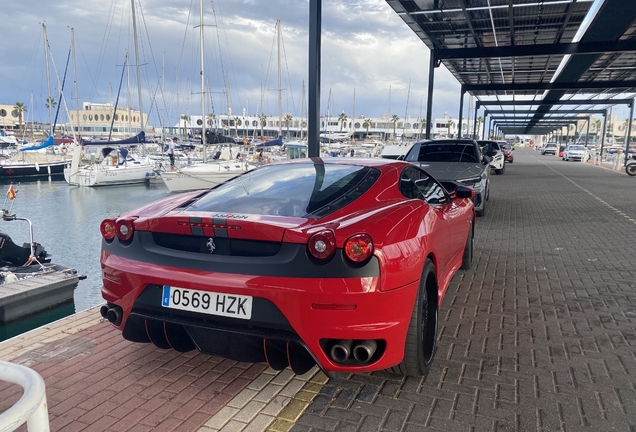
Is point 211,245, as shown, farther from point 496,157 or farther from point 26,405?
point 496,157

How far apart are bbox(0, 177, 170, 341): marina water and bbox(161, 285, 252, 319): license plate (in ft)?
15.0

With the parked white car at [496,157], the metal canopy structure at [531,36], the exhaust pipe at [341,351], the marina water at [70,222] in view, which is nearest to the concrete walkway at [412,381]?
the exhaust pipe at [341,351]

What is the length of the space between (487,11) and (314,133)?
8065mm

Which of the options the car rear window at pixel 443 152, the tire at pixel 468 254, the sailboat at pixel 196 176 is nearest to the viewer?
the tire at pixel 468 254

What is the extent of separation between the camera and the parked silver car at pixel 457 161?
891 cm

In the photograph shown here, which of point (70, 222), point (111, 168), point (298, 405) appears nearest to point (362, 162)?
point (298, 405)

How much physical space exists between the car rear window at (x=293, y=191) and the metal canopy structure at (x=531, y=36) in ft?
32.8

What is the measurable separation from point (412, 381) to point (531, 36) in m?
15.4

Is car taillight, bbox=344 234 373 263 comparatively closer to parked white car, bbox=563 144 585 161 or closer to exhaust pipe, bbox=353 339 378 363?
exhaust pipe, bbox=353 339 378 363

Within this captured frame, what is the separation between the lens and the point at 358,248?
2.45 meters

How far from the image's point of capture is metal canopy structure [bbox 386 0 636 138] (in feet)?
40.5

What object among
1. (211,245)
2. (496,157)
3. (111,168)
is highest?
(211,245)

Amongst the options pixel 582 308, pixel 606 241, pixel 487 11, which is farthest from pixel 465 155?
pixel 582 308

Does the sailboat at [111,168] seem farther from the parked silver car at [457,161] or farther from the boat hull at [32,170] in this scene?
the parked silver car at [457,161]
